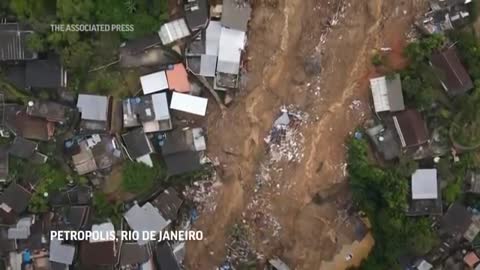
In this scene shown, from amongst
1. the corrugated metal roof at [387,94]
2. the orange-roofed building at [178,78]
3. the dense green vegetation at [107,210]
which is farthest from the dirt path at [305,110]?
the dense green vegetation at [107,210]

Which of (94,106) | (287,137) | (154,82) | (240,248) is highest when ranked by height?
(154,82)

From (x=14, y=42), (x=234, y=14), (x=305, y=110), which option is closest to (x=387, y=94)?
(x=305, y=110)

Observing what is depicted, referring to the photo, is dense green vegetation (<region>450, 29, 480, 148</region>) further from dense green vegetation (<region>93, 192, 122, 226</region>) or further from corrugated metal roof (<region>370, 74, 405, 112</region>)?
dense green vegetation (<region>93, 192, 122, 226</region>)

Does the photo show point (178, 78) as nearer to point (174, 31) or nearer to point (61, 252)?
point (174, 31)

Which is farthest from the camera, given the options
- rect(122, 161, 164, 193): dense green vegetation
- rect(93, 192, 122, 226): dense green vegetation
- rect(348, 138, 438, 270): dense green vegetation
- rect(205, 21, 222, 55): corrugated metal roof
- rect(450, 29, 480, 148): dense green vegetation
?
rect(93, 192, 122, 226): dense green vegetation

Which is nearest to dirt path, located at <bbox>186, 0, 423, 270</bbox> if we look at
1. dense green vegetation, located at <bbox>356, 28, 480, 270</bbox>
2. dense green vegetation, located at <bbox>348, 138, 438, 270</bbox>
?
dense green vegetation, located at <bbox>348, 138, 438, 270</bbox>

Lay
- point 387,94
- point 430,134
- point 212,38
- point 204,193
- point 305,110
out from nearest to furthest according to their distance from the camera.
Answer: point 387,94 < point 430,134 < point 212,38 < point 305,110 < point 204,193

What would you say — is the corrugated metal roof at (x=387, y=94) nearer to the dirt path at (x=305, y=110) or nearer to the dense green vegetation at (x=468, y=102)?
the dirt path at (x=305, y=110)
